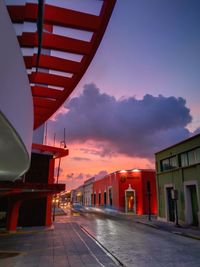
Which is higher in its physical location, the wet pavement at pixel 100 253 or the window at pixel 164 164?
the window at pixel 164 164

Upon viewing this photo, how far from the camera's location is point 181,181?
922 inches

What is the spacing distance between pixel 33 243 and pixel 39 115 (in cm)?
739


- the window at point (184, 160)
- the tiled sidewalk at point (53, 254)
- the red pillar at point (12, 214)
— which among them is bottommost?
the tiled sidewalk at point (53, 254)

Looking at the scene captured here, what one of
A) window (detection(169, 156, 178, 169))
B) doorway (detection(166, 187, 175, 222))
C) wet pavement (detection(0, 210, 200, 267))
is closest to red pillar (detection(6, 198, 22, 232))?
wet pavement (detection(0, 210, 200, 267))

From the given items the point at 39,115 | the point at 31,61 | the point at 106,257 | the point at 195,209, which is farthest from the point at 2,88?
the point at 195,209

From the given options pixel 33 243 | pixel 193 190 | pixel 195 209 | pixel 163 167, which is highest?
pixel 163 167

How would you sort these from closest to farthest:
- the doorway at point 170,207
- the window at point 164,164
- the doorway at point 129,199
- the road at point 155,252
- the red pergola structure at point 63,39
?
1. the red pergola structure at point 63,39
2. the road at point 155,252
3. the doorway at point 170,207
4. the window at point 164,164
5. the doorway at point 129,199

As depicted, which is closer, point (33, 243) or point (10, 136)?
point (10, 136)

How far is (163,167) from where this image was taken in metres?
28.1

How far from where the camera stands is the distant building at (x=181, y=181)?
21.5m

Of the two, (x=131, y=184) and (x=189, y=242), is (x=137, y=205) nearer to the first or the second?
(x=131, y=184)

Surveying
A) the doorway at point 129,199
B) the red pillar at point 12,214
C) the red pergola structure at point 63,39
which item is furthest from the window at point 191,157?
the doorway at point 129,199

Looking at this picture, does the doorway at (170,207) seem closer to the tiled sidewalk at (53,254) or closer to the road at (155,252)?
the road at (155,252)

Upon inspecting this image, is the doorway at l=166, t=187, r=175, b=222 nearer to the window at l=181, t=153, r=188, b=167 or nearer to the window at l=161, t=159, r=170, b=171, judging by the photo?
the window at l=161, t=159, r=170, b=171
